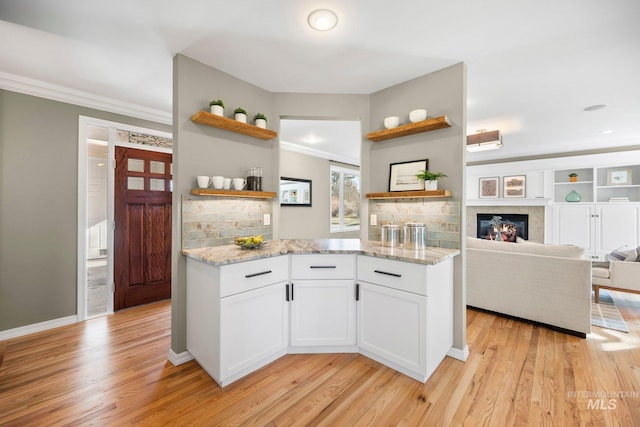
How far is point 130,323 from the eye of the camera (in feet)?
9.84

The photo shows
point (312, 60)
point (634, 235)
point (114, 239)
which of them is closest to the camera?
point (312, 60)

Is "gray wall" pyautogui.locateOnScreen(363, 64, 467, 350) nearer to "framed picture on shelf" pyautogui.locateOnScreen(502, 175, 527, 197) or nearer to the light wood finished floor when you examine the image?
the light wood finished floor

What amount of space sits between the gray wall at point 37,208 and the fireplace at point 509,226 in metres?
7.40

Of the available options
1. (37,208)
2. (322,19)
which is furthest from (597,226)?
(37,208)

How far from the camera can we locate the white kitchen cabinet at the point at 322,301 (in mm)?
2244

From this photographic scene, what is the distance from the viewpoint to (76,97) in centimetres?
290

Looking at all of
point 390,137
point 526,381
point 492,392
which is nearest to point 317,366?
point 492,392

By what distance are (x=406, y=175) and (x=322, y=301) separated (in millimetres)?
1395

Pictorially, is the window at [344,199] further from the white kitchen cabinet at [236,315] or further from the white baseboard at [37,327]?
the white baseboard at [37,327]

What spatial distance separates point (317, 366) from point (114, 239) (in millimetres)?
2840

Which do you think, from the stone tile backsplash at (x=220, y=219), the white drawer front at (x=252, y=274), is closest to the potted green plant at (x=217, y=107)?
the stone tile backsplash at (x=220, y=219)

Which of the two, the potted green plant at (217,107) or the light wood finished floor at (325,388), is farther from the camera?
the potted green plant at (217,107)

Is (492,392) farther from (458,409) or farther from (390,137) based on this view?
(390,137)

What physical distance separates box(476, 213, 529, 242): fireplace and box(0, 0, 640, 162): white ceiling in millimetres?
3237
